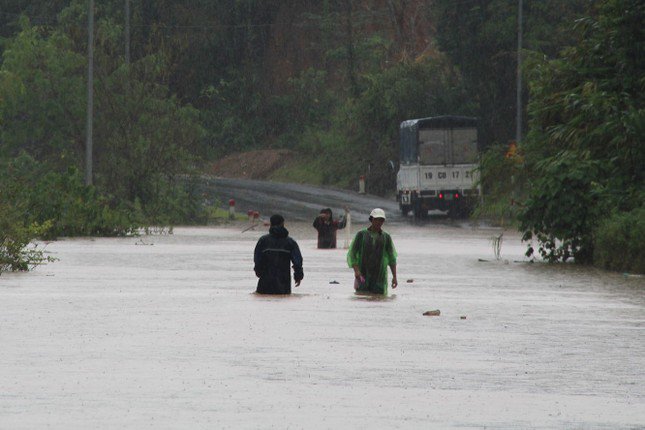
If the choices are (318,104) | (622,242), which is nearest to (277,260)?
(622,242)

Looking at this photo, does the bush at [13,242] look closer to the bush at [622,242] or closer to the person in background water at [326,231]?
the bush at [622,242]

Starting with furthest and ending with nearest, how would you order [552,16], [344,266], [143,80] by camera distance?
[552,16]
[143,80]
[344,266]

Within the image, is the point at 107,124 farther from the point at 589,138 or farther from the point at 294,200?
the point at 589,138

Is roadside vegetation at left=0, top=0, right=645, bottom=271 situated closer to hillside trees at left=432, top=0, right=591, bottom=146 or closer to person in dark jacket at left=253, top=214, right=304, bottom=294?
hillside trees at left=432, top=0, right=591, bottom=146

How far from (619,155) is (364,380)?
67.2 feet

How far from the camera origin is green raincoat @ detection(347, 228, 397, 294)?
21078 millimetres

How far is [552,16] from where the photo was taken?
67562 millimetres

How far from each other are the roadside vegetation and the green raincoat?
851 centimetres

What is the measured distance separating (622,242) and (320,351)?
1496 centimetres

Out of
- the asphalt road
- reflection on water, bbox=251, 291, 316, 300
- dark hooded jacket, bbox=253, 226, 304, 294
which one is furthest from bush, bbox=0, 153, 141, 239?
dark hooded jacket, bbox=253, 226, 304, 294

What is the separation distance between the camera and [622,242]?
2925 cm

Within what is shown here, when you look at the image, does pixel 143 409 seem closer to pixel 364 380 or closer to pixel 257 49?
pixel 364 380

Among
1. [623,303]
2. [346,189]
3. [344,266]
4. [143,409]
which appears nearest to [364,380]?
[143,409]

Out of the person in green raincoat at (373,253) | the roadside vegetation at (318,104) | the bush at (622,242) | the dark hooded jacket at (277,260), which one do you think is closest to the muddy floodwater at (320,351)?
the dark hooded jacket at (277,260)
